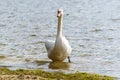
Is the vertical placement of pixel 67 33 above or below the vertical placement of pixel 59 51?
below

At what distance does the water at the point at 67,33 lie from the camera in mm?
13273

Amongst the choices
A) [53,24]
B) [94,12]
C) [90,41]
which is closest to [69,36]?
[90,41]

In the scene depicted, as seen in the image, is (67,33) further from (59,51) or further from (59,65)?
(59,65)

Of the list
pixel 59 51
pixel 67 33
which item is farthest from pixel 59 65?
pixel 67 33

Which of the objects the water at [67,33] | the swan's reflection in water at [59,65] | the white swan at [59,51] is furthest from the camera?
the white swan at [59,51]

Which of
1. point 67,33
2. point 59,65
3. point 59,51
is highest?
point 59,51

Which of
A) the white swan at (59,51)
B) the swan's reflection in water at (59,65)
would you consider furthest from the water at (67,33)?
the white swan at (59,51)

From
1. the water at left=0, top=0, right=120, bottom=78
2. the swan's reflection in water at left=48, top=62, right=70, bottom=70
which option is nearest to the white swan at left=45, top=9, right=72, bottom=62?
the swan's reflection in water at left=48, top=62, right=70, bottom=70

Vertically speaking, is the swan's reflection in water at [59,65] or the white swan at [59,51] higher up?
the white swan at [59,51]

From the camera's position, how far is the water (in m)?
13.3

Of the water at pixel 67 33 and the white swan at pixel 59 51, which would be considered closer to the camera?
the water at pixel 67 33

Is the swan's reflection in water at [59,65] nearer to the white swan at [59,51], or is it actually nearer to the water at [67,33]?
the water at [67,33]

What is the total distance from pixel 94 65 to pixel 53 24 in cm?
761

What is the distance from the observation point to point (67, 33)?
59.3ft
